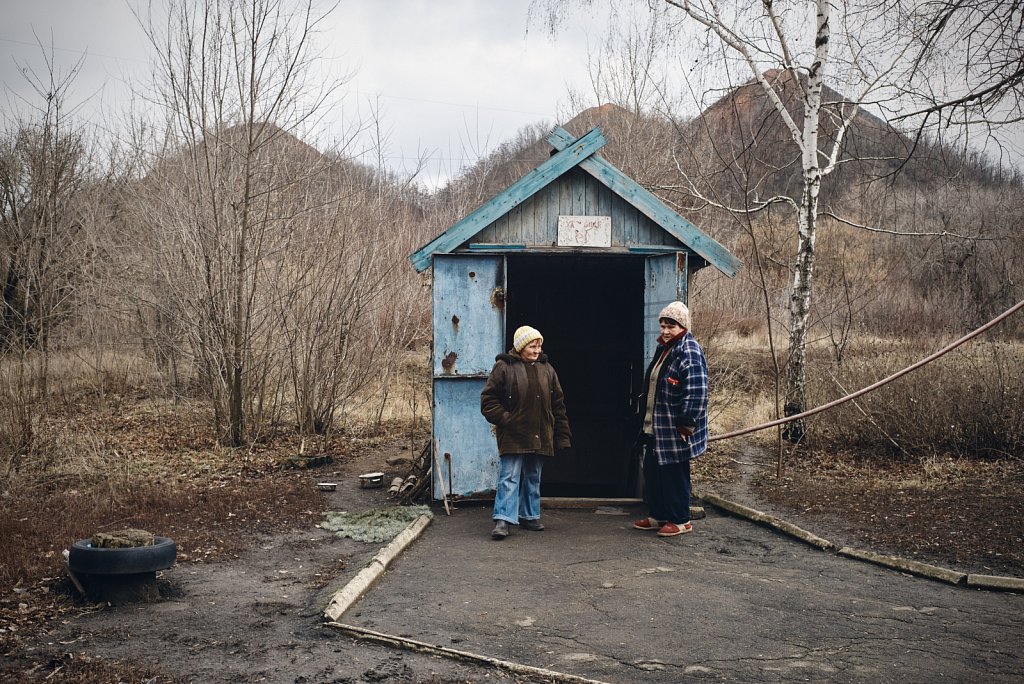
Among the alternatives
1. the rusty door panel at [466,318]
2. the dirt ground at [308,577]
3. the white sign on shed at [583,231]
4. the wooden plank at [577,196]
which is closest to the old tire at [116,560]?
the dirt ground at [308,577]

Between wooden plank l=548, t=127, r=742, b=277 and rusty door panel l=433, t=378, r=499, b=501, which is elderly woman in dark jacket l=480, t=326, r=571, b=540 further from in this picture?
wooden plank l=548, t=127, r=742, b=277

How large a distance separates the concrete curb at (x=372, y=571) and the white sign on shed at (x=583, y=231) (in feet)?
10.6

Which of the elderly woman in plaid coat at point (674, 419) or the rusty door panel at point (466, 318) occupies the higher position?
the rusty door panel at point (466, 318)

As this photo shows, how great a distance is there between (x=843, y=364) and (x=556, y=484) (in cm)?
466

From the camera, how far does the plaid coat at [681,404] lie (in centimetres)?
754

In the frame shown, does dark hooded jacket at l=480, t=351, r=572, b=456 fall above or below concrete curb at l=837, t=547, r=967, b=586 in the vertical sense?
above

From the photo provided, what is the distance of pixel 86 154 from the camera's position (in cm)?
1861

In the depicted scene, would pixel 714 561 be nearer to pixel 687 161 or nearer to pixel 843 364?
pixel 843 364

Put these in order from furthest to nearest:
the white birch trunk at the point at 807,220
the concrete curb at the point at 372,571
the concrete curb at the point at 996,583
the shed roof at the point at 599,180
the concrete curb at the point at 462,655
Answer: the white birch trunk at the point at 807,220
the shed roof at the point at 599,180
the concrete curb at the point at 996,583
the concrete curb at the point at 372,571
the concrete curb at the point at 462,655

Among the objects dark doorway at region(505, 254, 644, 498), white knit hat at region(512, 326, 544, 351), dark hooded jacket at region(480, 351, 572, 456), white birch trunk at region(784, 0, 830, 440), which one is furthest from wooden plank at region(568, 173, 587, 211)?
white birch trunk at region(784, 0, 830, 440)

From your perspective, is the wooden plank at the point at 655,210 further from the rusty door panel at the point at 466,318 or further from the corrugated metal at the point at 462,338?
the rusty door panel at the point at 466,318

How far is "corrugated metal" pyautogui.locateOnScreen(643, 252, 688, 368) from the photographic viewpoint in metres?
9.04

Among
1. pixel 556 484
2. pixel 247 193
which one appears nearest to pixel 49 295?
pixel 247 193

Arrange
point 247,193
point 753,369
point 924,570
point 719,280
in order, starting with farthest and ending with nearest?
point 719,280 → point 753,369 → point 247,193 → point 924,570
